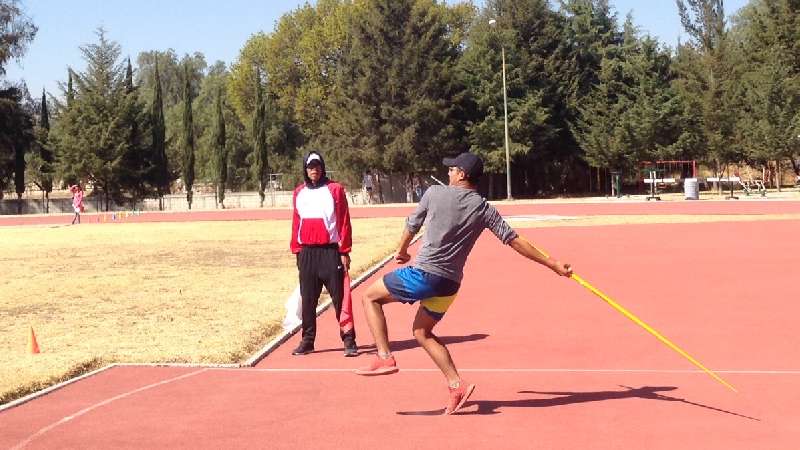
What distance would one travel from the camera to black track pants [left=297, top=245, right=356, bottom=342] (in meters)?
9.12

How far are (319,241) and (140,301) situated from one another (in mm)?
5325

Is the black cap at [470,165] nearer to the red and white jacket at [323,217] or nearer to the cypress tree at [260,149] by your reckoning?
the red and white jacket at [323,217]

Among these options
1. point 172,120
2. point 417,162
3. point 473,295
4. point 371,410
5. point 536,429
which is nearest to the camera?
point 536,429

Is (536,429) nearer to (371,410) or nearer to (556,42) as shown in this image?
(371,410)

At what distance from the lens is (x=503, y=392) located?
7.39 meters

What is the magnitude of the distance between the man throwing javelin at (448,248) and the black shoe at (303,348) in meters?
2.60

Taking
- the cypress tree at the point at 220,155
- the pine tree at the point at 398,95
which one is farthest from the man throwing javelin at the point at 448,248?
the cypress tree at the point at 220,155

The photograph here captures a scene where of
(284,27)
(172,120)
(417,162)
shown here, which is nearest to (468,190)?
(417,162)

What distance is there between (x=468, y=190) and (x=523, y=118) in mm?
53187

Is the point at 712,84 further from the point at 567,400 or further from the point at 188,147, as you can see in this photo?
the point at 567,400

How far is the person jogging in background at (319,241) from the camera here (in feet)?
30.0

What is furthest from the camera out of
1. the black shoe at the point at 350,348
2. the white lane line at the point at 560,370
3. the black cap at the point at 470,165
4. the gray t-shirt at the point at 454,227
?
the black shoe at the point at 350,348

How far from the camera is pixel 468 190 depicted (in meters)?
6.62

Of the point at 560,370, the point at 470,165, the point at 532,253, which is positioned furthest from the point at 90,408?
the point at 560,370
